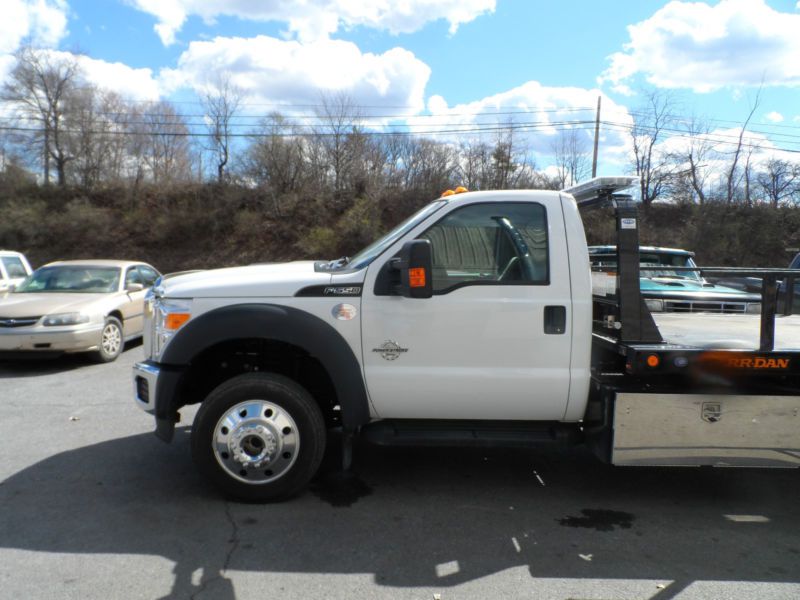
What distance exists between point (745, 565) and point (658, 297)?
2183mm

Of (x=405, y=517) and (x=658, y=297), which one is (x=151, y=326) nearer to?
(x=405, y=517)

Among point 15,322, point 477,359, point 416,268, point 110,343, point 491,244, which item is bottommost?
point 110,343

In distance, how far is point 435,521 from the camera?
3814 mm

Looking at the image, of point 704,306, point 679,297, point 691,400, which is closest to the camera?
point 691,400

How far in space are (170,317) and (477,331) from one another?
80.9 inches

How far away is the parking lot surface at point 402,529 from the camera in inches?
122

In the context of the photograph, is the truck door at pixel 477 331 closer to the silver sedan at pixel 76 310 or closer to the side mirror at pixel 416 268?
the side mirror at pixel 416 268

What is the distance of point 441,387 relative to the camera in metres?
3.87

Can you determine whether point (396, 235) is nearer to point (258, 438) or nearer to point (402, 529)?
point (258, 438)

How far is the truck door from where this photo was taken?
382cm

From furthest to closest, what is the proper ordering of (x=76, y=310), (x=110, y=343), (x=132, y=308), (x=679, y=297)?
1. (x=132, y=308)
2. (x=110, y=343)
3. (x=76, y=310)
4. (x=679, y=297)

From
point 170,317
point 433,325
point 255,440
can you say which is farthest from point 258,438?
point 433,325

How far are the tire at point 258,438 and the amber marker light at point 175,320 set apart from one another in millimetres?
508

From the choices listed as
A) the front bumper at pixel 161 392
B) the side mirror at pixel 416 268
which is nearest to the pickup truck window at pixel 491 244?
the side mirror at pixel 416 268
